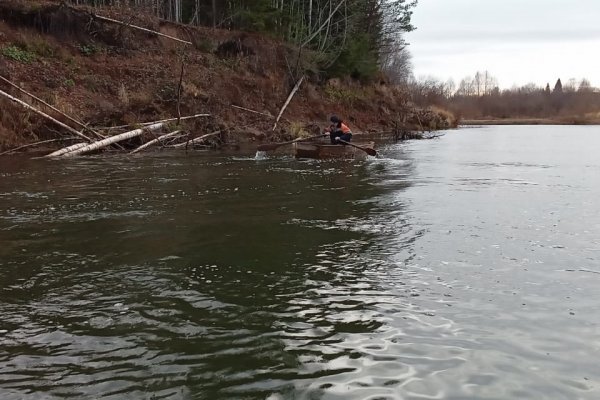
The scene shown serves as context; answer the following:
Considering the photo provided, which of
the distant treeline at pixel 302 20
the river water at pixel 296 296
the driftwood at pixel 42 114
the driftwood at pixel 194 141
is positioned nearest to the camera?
the river water at pixel 296 296

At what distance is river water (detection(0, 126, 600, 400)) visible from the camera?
14.1ft

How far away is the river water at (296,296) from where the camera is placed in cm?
429

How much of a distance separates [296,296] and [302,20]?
38.3 meters

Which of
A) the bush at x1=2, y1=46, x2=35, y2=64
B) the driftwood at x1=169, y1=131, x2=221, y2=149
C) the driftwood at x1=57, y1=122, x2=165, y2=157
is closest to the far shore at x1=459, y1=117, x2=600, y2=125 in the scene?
the driftwood at x1=169, y1=131, x2=221, y2=149

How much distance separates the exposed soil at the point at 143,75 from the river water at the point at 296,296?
1335 centimetres

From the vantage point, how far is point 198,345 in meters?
4.82

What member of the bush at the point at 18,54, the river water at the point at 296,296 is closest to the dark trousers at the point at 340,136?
the river water at the point at 296,296

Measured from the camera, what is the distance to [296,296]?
19.9 feet

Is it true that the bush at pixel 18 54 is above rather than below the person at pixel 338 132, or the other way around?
above

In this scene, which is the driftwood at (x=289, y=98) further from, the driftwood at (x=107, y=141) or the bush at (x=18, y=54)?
the bush at (x=18, y=54)

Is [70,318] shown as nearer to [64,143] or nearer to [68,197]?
[68,197]

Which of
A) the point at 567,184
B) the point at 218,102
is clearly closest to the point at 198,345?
the point at 567,184

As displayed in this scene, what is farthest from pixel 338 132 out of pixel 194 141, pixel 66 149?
pixel 66 149

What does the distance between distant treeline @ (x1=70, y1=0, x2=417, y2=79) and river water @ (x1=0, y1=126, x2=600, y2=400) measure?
89.7 ft
